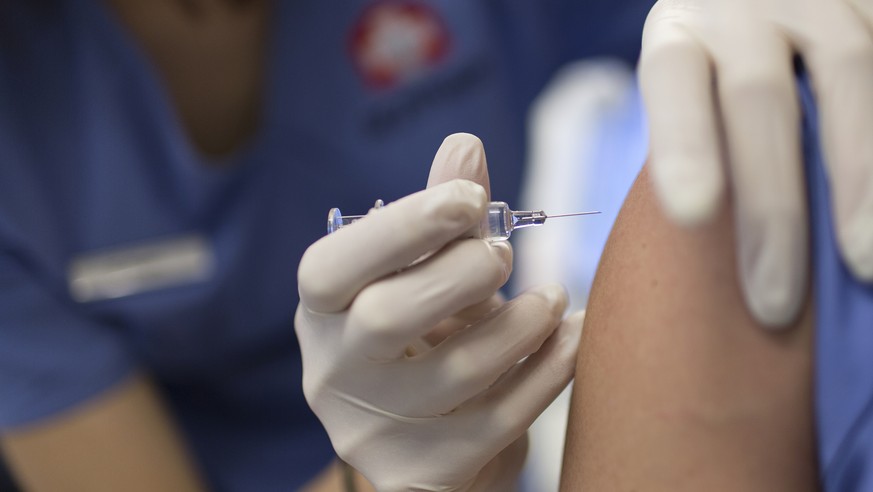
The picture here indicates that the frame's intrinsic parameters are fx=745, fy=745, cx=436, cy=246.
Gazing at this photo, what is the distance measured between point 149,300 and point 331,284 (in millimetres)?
677

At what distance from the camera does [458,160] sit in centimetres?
73

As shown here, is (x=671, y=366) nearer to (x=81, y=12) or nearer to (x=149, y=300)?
(x=149, y=300)

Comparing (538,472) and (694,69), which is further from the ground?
(694,69)

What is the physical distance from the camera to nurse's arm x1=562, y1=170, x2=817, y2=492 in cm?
55

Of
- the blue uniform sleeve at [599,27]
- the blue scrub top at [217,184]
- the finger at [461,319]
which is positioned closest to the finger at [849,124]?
the finger at [461,319]

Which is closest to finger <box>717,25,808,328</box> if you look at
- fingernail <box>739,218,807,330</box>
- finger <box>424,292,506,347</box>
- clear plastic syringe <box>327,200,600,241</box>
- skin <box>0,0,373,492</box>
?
fingernail <box>739,218,807,330</box>

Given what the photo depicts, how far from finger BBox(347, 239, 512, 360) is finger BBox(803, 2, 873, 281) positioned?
27 cm

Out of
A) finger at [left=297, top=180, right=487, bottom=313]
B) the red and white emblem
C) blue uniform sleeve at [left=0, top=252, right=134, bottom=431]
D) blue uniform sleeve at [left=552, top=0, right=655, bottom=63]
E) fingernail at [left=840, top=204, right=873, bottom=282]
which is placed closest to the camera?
fingernail at [left=840, top=204, right=873, bottom=282]

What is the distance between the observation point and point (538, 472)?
68.0 inches

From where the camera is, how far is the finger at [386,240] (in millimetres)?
611

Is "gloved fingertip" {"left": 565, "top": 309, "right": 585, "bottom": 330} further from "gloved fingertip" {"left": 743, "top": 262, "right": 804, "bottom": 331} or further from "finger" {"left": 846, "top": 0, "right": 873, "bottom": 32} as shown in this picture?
"finger" {"left": 846, "top": 0, "right": 873, "bottom": 32}

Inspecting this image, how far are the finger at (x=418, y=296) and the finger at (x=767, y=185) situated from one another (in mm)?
211

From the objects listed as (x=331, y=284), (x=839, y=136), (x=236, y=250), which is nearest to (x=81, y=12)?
(x=236, y=250)

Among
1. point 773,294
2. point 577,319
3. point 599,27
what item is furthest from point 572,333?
point 599,27
